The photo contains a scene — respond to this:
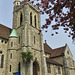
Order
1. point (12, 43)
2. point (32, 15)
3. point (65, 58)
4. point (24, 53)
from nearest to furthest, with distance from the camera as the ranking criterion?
A: point (24, 53)
point (12, 43)
point (32, 15)
point (65, 58)

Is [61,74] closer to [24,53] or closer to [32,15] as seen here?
[24,53]

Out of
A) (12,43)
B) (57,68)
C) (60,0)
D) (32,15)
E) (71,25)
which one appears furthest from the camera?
(57,68)

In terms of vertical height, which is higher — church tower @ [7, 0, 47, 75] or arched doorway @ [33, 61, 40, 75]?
church tower @ [7, 0, 47, 75]

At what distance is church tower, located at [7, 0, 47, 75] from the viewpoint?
24.0 meters

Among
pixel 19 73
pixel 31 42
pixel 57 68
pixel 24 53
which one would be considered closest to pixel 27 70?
pixel 19 73

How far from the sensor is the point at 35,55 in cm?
2620

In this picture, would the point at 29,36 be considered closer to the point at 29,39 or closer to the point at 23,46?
the point at 29,39

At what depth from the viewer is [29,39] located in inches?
1000

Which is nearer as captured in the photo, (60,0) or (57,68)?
(60,0)

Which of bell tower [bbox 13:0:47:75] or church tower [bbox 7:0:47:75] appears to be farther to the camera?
bell tower [bbox 13:0:47:75]

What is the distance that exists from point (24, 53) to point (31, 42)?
466cm

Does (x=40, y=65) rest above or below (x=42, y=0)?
below

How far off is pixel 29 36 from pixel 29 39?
2.39 ft

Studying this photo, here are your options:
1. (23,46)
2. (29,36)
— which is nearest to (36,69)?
(23,46)
